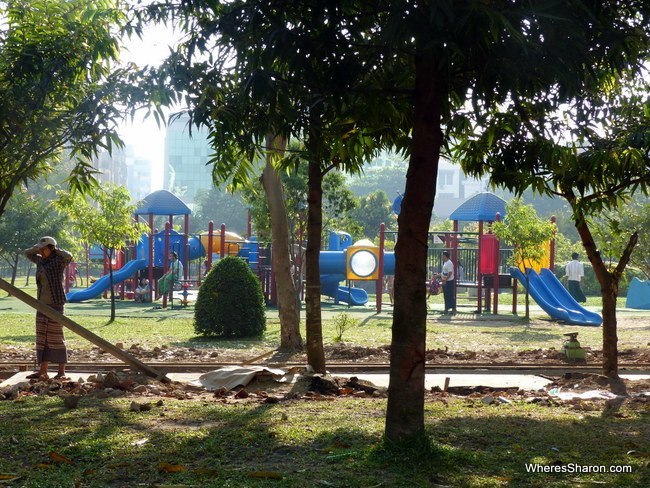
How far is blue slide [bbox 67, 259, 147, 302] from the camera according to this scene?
32656 mm

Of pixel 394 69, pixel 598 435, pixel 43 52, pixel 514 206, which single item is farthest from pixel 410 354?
pixel 514 206

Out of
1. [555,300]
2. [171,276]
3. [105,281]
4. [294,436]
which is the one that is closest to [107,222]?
[171,276]

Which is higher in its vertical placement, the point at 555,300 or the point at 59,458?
the point at 555,300

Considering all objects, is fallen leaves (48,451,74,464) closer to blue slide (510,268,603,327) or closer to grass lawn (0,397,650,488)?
grass lawn (0,397,650,488)

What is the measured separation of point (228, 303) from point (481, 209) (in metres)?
14.7

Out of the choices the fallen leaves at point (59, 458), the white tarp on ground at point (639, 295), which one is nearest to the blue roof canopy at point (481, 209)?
the white tarp on ground at point (639, 295)

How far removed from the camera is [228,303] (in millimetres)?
18188

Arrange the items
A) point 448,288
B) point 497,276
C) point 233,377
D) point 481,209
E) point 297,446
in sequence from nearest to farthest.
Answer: point 297,446 → point 233,377 → point 497,276 → point 448,288 → point 481,209

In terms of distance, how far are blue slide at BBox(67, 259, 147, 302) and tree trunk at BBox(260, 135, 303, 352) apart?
57.7 ft

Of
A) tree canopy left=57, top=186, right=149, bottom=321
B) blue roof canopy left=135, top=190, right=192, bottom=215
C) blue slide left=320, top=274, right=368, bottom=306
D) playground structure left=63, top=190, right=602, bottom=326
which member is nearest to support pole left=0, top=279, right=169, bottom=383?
tree canopy left=57, top=186, right=149, bottom=321

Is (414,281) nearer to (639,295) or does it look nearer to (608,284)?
(608,284)

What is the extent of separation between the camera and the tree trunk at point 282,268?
1563 cm

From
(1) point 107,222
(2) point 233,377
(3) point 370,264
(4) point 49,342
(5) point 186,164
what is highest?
(5) point 186,164

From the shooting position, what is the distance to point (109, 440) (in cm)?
675
